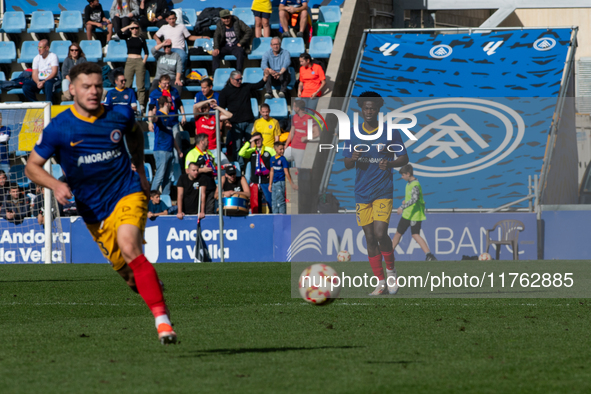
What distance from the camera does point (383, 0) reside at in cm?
2292

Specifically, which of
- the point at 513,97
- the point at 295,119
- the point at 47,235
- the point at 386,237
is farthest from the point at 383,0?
the point at 386,237

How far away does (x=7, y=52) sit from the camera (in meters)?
21.4

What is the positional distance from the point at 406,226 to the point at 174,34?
930cm

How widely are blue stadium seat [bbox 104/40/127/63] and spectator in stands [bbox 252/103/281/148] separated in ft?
16.8

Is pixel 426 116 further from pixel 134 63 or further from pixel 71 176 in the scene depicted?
pixel 71 176

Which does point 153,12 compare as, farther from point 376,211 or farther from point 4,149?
point 376,211

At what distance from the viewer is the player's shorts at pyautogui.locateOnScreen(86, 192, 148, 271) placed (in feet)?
17.9

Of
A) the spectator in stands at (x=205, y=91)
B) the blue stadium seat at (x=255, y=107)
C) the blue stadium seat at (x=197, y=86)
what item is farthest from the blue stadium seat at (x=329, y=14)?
the spectator in stands at (x=205, y=91)

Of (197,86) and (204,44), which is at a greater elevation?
(204,44)

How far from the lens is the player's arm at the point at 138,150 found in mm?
5738

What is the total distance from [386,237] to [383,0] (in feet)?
47.9

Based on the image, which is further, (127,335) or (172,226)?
(172,226)

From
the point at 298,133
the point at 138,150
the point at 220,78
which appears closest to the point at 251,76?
the point at 220,78

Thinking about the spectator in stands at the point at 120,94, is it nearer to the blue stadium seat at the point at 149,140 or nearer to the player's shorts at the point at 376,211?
the blue stadium seat at the point at 149,140
